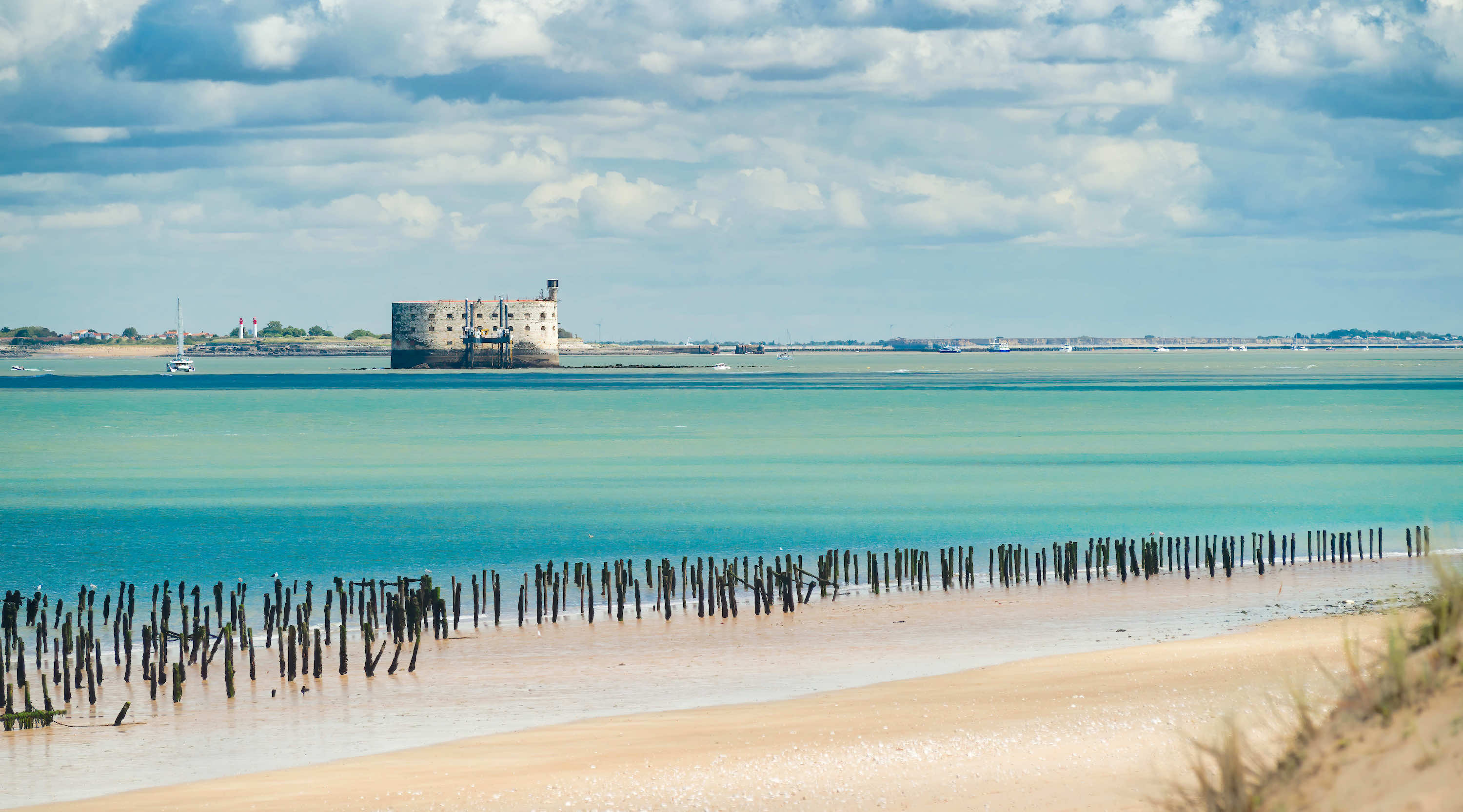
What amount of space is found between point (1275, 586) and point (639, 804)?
55.6 feet

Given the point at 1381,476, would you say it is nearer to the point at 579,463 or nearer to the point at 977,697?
the point at 579,463

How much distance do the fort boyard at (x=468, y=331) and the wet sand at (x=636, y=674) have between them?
525 ft

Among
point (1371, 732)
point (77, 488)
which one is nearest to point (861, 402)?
point (77, 488)

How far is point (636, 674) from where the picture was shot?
18391mm

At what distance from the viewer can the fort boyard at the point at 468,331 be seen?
181000 mm

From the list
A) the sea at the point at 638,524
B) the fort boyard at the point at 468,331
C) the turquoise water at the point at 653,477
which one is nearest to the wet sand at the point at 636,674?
the sea at the point at 638,524

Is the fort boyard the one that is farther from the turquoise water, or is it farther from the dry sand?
the dry sand

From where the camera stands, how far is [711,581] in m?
23.0

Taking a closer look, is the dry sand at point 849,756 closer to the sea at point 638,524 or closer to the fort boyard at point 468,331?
the sea at point 638,524

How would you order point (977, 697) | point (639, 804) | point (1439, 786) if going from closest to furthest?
point (1439, 786) < point (639, 804) < point (977, 697)

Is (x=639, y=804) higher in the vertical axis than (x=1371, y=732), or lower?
lower

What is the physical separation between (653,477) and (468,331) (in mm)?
133332

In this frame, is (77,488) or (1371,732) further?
(77,488)

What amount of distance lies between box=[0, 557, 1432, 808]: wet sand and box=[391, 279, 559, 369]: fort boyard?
160161 mm
